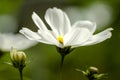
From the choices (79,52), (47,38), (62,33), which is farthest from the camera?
(79,52)

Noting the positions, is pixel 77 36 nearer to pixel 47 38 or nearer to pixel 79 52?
pixel 47 38

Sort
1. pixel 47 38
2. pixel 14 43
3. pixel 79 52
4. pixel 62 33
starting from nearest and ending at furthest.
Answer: pixel 47 38 → pixel 62 33 → pixel 14 43 → pixel 79 52

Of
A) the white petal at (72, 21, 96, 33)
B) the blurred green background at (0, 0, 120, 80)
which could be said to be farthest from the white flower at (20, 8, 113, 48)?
the blurred green background at (0, 0, 120, 80)

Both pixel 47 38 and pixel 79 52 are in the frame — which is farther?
pixel 79 52

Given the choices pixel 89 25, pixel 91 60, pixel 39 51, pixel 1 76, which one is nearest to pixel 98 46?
pixel 91 60

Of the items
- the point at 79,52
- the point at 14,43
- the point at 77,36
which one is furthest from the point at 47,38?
the point at 79,52

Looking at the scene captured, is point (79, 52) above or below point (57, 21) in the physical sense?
below

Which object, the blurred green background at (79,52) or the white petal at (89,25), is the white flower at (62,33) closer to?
the white petal at (89,25)
